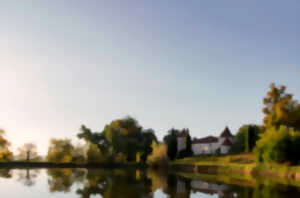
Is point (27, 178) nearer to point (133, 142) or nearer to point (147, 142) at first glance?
point (133, 142)

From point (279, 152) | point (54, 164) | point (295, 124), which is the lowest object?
point (54, 164)

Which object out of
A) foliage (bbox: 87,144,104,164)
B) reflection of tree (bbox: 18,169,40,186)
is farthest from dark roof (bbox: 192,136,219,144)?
reflection of tree (bbox: 18,169,40,186)

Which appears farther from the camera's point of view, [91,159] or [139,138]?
[139,138]

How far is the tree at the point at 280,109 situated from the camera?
55906mm

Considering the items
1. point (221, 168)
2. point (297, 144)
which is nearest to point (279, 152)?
point (297, 144)

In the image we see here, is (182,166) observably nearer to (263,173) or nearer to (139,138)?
(139,138)

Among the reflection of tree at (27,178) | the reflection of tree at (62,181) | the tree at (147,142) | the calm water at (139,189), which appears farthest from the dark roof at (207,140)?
the calm water at (139,189)

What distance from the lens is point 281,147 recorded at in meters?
39.5

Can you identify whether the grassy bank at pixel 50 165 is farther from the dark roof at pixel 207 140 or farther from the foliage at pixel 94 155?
the dark roof at pixel 207 140

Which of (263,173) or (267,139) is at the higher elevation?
(267,139)

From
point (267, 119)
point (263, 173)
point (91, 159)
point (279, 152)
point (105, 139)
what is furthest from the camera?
point (105, 139)

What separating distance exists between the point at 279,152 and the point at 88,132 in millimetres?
52919

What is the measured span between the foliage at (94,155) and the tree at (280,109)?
1488 inches

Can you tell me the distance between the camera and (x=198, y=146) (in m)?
110
